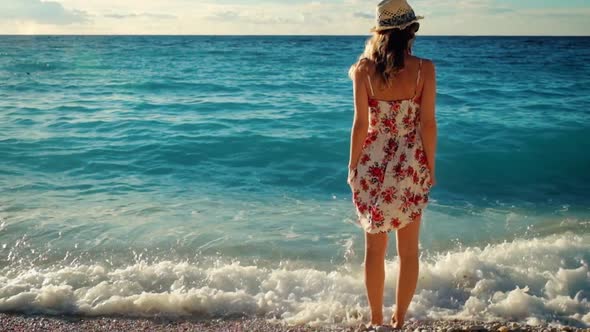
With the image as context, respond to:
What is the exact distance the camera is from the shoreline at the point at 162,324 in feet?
12.8

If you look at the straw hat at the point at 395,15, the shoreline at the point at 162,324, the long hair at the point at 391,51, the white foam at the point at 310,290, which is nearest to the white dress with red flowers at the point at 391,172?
the long hair at the point at 391,51

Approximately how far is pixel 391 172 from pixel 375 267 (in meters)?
0.66

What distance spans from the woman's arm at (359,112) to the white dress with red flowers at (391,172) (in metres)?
0.07

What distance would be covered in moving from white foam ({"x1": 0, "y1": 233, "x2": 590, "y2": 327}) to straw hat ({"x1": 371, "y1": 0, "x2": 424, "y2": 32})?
2.21 m

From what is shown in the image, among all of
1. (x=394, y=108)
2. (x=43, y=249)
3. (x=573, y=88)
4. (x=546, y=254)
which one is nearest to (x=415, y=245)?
(x=394, y=108)

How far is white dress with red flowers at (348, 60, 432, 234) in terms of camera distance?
10.3 feet

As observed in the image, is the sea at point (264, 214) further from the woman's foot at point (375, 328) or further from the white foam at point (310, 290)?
the woman's foot at point (375, 328)

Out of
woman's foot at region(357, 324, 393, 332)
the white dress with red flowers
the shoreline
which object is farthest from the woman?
the shoreline

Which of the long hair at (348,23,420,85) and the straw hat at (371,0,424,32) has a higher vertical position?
the straw hat at (371,0,424,32)

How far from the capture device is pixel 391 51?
116 inches

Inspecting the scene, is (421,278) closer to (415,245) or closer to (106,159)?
(415,245)

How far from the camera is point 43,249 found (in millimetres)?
5449

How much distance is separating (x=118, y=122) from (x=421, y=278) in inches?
382

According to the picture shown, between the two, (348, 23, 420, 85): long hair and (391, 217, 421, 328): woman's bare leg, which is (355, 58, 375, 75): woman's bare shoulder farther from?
(391, 217, 421, 328): woman's bare leg
